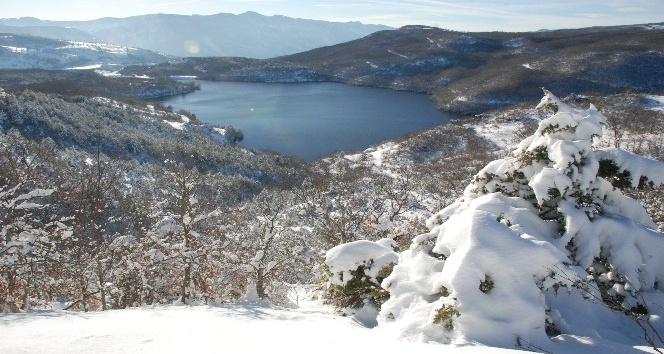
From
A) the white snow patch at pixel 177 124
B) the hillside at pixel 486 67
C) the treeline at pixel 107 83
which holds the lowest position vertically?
the white snow patch at pixel 177 124

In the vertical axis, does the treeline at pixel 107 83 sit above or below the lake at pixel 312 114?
above

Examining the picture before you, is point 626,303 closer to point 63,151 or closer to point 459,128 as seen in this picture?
point 63,151

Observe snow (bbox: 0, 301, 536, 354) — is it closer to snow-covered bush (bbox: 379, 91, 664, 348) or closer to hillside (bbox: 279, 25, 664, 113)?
snow-covered bush (bbox: 379, 91, 664, 348)

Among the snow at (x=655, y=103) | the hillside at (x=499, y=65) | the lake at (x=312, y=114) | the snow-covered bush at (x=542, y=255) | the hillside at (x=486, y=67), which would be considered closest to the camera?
the snow-covered bush at (x=542, y=255)

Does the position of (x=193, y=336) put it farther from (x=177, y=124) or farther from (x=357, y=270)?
(x=177, y=124)

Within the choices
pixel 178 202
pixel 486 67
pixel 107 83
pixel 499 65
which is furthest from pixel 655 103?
pixel 107 83

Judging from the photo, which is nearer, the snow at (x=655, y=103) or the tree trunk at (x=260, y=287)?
the tree trunk at (x=260, y=287)

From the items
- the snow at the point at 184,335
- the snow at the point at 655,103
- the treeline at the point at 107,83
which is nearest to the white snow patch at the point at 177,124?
the treeline at the point at 107,83

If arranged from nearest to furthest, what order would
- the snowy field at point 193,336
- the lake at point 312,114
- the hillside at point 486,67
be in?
the snowy field at point 193,336, the lake at point 312,114, the hillside at point 486,67

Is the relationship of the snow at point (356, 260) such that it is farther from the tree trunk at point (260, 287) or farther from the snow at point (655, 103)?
the snow at point (655, 103)
